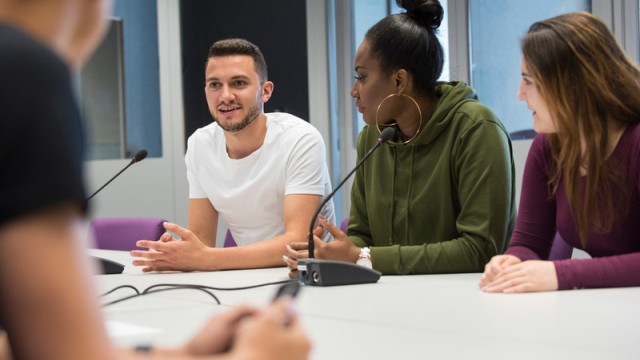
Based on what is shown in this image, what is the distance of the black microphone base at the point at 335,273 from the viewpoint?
6.37ft

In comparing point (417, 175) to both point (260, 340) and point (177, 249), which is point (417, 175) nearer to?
point (177, 249)

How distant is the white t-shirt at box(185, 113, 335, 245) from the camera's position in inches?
112

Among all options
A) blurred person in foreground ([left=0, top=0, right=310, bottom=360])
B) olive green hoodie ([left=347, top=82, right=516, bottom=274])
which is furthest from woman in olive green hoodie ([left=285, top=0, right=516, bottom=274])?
blurred person in foreground ([left=0, top=0, right=310, bottom=360])

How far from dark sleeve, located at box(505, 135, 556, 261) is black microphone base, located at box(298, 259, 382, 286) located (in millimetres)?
420

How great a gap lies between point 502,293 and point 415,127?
912mm

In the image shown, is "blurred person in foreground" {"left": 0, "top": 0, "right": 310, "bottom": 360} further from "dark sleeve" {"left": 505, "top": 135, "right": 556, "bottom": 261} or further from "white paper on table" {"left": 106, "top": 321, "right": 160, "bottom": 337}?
"dark sleeve" {"left": 505, "top": 135, "right": 556, "bottom": 261}

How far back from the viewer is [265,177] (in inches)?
114

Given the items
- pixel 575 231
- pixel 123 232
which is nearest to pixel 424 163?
pixel 575 231

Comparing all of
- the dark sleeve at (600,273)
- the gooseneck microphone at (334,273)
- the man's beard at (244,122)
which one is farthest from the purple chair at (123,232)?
the dark sleeve at (600,273)

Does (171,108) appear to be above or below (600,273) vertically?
above

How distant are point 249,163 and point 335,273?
1.08m

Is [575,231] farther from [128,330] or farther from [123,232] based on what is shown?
[123,232]

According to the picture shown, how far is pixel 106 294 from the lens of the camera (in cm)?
194

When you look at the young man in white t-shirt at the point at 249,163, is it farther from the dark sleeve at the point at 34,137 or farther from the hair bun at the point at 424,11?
the dark sleeve at the point at 34,137
